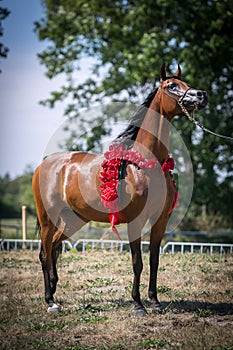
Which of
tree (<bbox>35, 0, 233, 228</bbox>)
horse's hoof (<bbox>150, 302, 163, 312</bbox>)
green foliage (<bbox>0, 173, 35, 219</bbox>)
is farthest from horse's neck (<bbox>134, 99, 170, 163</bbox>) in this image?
green foliage (<bbox>0, 173, 35, 219</bbox>)

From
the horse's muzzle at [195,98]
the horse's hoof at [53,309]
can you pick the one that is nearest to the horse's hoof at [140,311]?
the horse's hoof at [53,309]

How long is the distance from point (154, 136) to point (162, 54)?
10.3 meters

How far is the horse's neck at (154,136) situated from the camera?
6102 mm

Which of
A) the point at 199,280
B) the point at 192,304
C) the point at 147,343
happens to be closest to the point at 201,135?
the point at 199,280

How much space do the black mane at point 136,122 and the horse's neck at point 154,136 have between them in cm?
11

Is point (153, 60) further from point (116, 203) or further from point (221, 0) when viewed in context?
point (116, 203)

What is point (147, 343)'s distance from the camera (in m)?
4.82

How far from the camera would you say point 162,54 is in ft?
51.8

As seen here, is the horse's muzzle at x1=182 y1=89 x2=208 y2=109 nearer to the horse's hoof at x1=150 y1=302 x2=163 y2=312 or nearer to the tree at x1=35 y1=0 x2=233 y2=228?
the horse's hoof at x1=150 y1=302 x2=163 y2=312

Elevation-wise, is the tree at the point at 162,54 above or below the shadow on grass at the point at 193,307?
above

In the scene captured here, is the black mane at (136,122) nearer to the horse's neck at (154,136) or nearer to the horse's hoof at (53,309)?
the horse's neck at (154,136)

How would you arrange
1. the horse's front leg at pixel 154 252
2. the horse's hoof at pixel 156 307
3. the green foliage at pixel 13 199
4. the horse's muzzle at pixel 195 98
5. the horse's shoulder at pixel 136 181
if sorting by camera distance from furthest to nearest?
the green foliage at pixel 13 199
the horse's front leg at pixel 154 252
the horse's hoof at pixel 156 307
the horse's shoulder at pixel 136 181
the horse's muzzle at pixel 195 98

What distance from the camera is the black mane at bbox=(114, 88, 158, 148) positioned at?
6281mm

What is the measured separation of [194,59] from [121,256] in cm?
831
